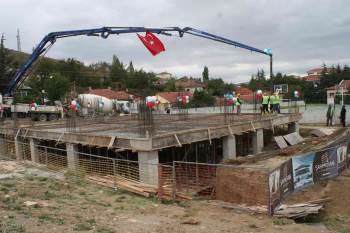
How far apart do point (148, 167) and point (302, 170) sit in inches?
195

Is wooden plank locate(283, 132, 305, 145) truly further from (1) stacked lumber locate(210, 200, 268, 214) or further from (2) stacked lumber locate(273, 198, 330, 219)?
(2) stacked lumber locate(273, 198, 330, 219)

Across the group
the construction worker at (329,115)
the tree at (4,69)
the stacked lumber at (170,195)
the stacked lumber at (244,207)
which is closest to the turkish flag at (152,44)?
the stacked lumber at (170,195)

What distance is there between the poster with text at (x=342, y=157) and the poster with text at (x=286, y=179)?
4.49 m

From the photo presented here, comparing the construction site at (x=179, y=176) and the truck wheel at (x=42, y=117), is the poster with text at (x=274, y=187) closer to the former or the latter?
the construction site at (x=179, y=176)

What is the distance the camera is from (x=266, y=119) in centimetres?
2217

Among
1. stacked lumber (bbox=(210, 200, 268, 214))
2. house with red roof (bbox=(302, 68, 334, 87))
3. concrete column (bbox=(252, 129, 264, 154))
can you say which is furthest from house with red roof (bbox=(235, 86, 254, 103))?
stacked lumber (bbox=(210, 200, 268, 214))

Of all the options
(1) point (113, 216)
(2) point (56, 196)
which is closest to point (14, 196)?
(2) point (56, 196)

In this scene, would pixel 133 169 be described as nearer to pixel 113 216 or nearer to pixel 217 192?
pixel 217 192

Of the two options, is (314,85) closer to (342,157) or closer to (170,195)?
(342,157)

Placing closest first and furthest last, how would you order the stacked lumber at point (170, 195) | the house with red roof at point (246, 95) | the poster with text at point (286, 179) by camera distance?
the poster with text at point (286, 179), the stacked lumber at point (170, 195), the house with red roof at point (246, 95)

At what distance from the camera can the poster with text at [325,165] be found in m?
14.2

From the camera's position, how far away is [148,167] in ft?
45.2

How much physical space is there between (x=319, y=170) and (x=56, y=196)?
875 cm

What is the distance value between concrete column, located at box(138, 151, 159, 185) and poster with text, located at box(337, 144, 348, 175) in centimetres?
722
